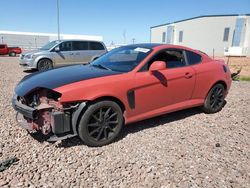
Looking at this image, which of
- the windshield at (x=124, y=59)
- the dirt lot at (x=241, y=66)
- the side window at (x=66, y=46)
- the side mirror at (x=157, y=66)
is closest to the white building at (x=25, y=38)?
the dirt lot at (x=241, y=66)

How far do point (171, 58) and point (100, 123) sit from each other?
6.28 feet

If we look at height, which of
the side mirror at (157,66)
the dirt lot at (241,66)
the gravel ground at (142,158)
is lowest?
the gravel ground at (142,158)

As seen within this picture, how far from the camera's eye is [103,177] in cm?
293

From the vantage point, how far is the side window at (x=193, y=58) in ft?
15.8

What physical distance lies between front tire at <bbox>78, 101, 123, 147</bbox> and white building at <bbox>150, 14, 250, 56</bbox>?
1370 inches

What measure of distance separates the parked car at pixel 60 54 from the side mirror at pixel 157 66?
7057 mm

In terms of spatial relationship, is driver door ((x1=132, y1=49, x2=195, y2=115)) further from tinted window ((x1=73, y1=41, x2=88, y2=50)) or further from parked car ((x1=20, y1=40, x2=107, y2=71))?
tinted window ((x1=73, y1=41, x2=88, y2=50))

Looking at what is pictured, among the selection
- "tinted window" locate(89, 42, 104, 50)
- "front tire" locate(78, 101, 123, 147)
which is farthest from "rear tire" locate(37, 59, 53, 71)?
"front tire" locate(78, 101, 123, 147)

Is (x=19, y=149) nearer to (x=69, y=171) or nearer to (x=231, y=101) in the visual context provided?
(x=69, y=171)

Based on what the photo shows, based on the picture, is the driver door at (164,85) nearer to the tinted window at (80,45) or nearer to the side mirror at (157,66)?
the side mirror at (157,66)

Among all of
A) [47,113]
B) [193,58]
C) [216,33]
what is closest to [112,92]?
[47,113]

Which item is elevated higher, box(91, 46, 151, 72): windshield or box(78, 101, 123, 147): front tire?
box(91, 46, 151, 72): windshield

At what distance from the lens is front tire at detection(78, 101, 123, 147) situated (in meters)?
3.44

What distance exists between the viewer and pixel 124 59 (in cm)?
454
